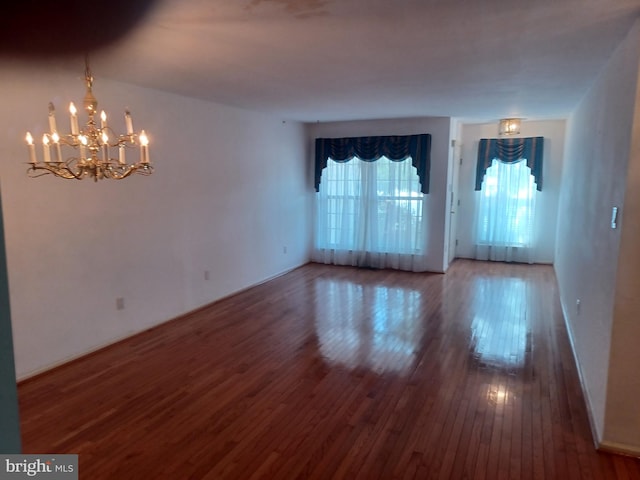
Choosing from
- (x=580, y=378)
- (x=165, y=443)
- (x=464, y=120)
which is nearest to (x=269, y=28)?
(x=165, y=443)

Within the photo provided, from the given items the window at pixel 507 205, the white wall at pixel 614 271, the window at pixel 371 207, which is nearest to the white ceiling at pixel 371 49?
the white wall at pixel 614 271

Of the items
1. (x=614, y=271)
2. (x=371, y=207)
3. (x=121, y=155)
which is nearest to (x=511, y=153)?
(x=371, y=207)

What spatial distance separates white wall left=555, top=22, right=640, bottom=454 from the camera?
2.17 meters

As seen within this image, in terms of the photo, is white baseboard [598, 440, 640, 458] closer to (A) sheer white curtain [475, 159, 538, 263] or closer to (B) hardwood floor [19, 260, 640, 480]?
(B) hardwood floor [19, 260, 640, 480]

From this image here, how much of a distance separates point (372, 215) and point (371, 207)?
5.1 inches

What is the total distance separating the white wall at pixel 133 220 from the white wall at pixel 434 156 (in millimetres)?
1338

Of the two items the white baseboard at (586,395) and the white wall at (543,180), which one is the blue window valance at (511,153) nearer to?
the white wall at (543,180)

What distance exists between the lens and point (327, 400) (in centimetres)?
286

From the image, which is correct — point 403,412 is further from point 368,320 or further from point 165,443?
point 368,320

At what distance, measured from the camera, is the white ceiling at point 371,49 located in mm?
2139

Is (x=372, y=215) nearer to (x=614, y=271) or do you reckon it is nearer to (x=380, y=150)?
(x=380, y=150)

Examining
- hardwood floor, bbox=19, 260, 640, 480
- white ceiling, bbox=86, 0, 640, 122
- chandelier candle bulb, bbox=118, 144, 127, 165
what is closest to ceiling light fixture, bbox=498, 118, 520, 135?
white ceiling, bbox=86, 0, 640, 122

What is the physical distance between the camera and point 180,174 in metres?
4.44

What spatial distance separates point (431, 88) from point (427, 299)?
8.10ft
